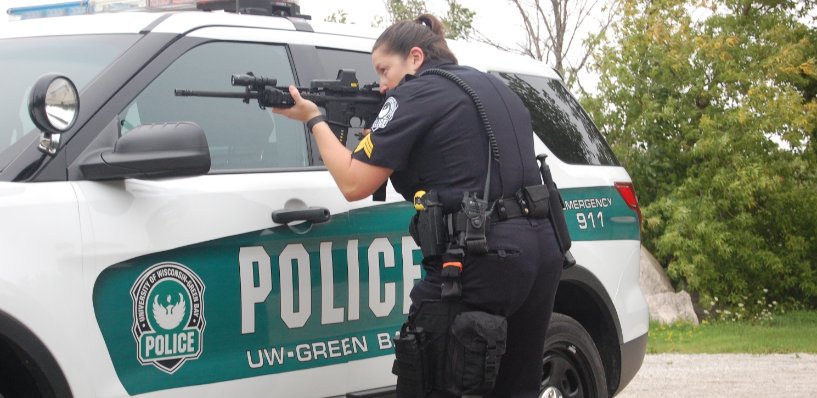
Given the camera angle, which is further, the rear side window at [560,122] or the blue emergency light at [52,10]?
the rear side window at [560,122]

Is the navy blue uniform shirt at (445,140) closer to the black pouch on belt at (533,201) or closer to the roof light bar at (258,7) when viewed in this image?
the black pouch on belt at (533,201)

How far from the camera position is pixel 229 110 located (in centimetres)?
461

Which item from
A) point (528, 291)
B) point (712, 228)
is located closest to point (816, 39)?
point (712, 228)

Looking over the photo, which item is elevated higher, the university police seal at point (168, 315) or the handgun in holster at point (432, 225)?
the handgun in holster at point (432, 225)

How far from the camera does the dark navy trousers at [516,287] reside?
420 cm

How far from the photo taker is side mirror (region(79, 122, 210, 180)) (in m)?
3.87

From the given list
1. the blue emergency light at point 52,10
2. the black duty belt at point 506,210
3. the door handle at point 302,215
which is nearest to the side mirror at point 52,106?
the door handle at point 302,215

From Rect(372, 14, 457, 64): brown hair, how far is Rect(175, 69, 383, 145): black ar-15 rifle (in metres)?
0.22

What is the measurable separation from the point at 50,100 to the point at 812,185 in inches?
673

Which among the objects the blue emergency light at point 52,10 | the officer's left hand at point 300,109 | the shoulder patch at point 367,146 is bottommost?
the shoulder patch at point 367,146

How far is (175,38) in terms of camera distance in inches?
175

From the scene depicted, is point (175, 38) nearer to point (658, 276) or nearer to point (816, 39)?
point (658, 276)

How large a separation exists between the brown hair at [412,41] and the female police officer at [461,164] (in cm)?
3

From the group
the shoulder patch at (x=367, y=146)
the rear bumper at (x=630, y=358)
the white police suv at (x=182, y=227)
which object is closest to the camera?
the white police suv at (x=182, y=227)
